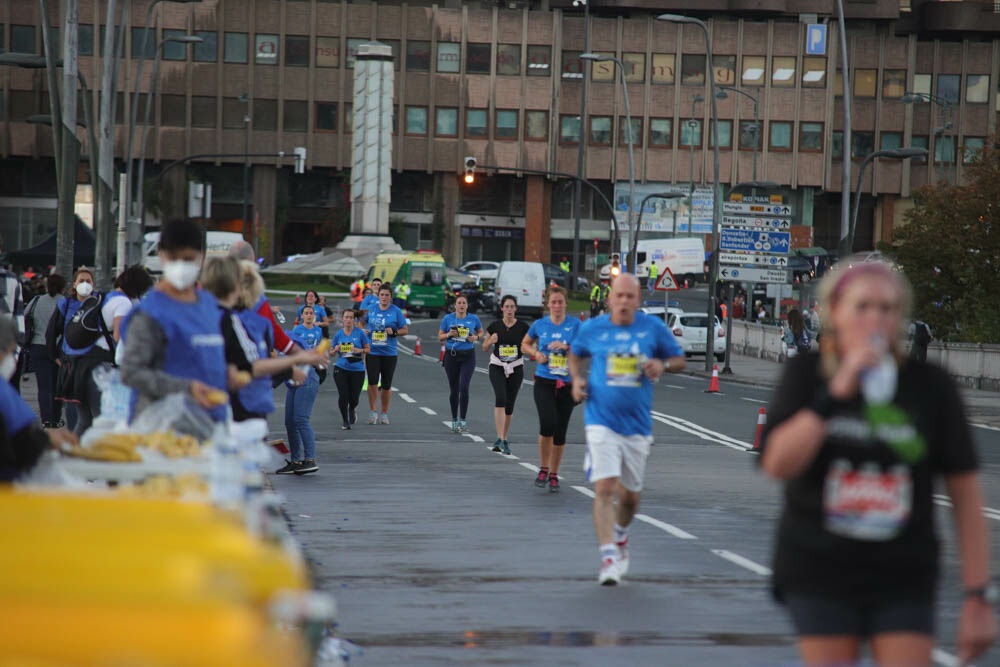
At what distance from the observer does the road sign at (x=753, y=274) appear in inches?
1695

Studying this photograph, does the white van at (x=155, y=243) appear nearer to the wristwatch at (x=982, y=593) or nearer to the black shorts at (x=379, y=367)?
the black shorts at (x=379, y=367)

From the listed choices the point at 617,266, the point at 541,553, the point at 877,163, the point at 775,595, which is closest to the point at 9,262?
the point at 617,266

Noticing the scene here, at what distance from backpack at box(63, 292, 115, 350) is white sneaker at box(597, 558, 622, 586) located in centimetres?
683

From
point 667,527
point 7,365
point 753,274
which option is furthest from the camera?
point 753,274

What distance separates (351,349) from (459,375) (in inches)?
58.9

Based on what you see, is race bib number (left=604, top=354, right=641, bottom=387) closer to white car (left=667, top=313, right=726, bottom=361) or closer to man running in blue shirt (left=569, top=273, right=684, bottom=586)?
man running in blue shirt (left=569, top=273, right=684, bottom=586)

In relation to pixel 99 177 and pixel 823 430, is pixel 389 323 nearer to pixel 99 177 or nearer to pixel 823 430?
pixel 99 177

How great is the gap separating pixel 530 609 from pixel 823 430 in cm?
503

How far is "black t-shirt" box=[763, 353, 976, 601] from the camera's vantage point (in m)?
A: 4.55

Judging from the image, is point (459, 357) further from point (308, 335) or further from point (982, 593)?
point (982, 593)

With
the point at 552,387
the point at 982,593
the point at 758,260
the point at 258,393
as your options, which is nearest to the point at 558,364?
the point at 552,387

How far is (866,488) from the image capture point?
4574 millimetres

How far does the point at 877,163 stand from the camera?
102 meters

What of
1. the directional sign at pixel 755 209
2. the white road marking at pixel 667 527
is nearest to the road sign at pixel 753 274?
the directional sign at pixel 755 209
